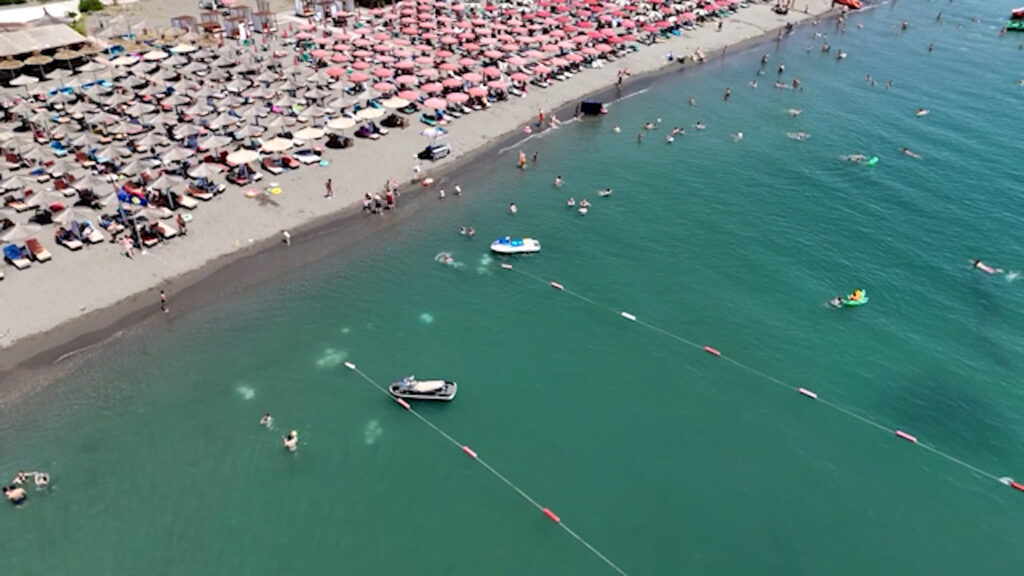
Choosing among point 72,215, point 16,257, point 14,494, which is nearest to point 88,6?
point 72,215

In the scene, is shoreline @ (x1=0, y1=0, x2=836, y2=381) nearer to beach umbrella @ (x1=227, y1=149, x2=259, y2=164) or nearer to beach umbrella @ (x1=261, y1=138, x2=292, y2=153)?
beach umbrella @ (x1=261, y1=138, x2=292, y2=153)

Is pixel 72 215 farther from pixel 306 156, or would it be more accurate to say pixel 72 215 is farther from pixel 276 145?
pixel 306 156

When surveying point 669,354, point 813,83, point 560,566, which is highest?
point 813,83

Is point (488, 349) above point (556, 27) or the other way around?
the other way around

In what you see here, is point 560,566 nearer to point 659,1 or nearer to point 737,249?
point 737,249

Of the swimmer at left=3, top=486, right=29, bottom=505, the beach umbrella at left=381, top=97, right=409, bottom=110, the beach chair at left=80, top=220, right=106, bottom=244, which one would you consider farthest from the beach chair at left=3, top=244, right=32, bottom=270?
the beach umbrella at left=381, top=97, right=409, bottom=110

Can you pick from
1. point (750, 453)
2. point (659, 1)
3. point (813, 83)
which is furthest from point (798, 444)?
point (659, 1)
